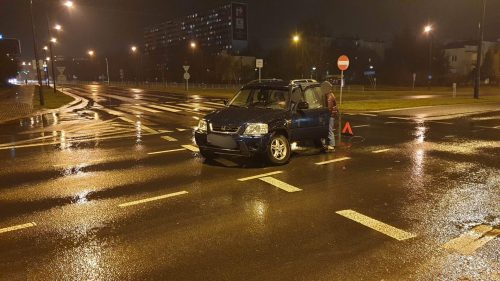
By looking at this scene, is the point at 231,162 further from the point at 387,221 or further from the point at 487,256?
the point at 487,256

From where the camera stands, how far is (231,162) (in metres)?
9.27

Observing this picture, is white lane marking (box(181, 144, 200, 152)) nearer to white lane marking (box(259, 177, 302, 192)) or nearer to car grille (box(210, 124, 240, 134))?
car grille (box(210, 124, 240, 134))

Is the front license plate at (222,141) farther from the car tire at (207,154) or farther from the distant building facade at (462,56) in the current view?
the distant building facade at (462,56)

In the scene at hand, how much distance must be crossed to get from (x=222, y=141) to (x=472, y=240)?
4.99 metres

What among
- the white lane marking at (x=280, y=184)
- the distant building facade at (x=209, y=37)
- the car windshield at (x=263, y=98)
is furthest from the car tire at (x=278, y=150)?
the distant building facade at (x=209, y=37)

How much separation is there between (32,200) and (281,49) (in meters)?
90.3

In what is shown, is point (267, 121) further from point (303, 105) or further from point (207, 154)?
point (207, 154)

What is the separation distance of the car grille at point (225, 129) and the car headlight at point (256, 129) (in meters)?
0.23

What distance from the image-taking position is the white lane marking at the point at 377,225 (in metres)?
5.11

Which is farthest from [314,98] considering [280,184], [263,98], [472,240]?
[472,240]

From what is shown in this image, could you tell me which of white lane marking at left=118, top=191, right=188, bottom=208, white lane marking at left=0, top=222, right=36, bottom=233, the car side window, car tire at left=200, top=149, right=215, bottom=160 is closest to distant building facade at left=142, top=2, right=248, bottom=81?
the car side window

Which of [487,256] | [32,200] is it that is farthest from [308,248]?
[32,200]

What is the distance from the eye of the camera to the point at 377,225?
5.44 metres

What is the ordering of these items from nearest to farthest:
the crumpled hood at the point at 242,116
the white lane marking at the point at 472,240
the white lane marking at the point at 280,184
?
1. the white lane marking at the point at 472,240
2. the white lane marking at the point at 280,184
3. the crumpled hood at the point at 242,116
